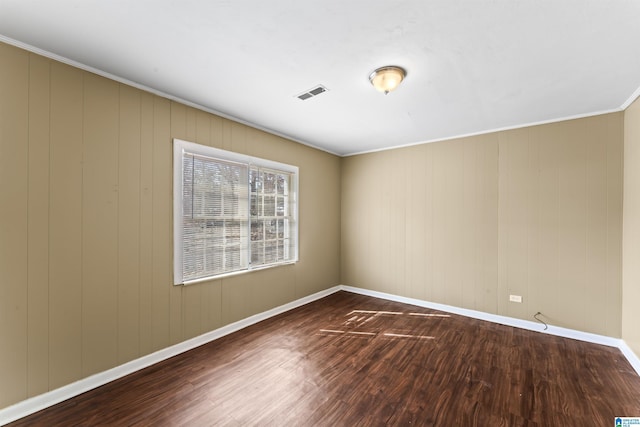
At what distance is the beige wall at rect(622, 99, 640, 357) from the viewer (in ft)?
8.68

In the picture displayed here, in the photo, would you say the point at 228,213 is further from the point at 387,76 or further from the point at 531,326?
the point at 531,326

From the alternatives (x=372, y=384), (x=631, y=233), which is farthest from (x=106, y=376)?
(x=631, y=233)

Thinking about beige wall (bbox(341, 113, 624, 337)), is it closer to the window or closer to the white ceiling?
the white ceiling

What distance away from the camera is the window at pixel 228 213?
9.46ft

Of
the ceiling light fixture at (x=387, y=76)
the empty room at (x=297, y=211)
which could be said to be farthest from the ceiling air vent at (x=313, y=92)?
the ceiling light fixture at (x=387, y=76)

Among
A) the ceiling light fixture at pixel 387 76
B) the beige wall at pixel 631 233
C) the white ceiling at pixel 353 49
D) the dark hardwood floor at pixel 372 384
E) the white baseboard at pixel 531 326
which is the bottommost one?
the dark hardwood floor at pixel 372 384

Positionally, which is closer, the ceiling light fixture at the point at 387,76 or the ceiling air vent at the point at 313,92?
the ceiling light fixture at the point at 387,76

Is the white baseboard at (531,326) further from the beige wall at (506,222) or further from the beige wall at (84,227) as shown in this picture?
the beige wall at (84,227)

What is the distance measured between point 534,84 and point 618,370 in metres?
2.86

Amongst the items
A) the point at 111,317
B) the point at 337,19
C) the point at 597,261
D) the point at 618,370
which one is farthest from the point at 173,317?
the point at 597,261

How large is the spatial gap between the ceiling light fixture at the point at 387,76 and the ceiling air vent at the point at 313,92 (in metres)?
0.52

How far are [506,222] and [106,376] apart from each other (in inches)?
190

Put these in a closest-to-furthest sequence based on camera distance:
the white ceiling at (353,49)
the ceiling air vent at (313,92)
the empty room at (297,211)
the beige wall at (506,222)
A: 1. the white ceiling at (353,49)
2. the empty room at (297,211)
3. the ceiling air vent at (313,92)
4. the beige wall at (506,222)

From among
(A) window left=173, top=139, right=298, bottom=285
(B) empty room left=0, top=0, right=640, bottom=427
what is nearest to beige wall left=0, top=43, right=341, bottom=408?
(B) empty room left=0, top=0, right=640, bottom=427
